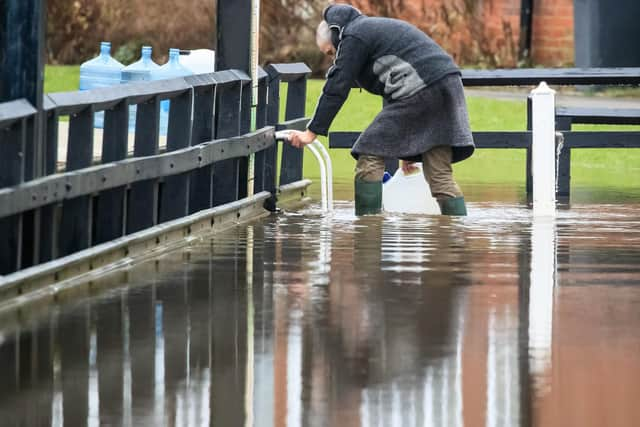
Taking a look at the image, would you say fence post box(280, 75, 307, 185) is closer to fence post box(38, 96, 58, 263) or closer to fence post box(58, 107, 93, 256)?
fence post box(58, 107, 93, 256)

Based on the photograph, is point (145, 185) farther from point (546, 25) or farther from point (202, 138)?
point (546, 25)

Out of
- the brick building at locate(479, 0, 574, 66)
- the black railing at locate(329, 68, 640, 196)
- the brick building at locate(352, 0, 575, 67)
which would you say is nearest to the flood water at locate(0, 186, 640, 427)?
the black railing at locate(329, 68, 640, 196)

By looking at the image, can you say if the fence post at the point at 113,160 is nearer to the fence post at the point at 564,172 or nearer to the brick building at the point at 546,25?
the fence post at the point at 564,172

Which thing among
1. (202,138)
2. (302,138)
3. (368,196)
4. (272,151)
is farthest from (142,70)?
(368,196)

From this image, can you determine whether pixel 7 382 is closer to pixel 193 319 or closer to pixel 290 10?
pixel 193 319

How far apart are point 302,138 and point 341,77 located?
70cm

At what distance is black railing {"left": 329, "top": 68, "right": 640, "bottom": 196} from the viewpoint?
1784cm

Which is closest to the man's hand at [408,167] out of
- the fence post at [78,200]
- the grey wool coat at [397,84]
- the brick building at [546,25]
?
the grey wool coat at [397,84]

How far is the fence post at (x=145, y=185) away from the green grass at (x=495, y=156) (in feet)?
15.4

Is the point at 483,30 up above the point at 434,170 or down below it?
above

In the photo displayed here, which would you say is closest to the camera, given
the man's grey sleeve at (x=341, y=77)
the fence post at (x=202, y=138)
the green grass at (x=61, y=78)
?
the fence post at (x=202, y=138)

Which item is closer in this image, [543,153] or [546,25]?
[543,153]

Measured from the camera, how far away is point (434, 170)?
570 inches

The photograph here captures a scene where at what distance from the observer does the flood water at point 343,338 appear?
24.6 feet
